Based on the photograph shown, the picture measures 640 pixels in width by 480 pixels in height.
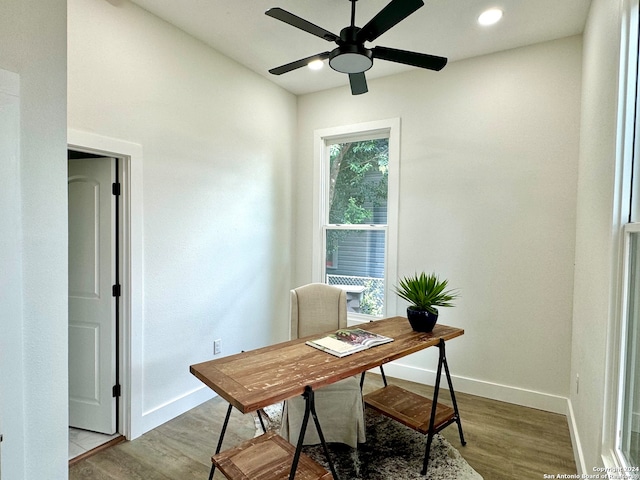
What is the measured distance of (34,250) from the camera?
1.33 meters

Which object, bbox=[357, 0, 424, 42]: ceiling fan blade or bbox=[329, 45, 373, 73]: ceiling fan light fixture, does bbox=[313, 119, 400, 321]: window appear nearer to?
bbox=[329, 45, 373, 73]: ceiling fan light fixture

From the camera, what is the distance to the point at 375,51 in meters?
2.08

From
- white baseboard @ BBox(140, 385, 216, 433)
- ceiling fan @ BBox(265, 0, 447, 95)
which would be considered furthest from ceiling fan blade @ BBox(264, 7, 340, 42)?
white baseboard @ BBox(140, 385, 216, 433)

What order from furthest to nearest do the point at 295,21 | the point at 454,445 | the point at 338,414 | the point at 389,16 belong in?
the point at 454,445 < the point at 338,414 < the point at 295,21 < the point at 389,16

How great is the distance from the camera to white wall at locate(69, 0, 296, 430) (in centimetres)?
233

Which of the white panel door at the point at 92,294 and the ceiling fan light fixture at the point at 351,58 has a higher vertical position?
the ceiling fan light fixture at the point at 351,58

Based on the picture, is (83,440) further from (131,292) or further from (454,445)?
(454,445)

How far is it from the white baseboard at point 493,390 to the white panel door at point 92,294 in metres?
2.53

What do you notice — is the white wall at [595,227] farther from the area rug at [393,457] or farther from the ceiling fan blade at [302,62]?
the ceiling fan blade at [302,62]

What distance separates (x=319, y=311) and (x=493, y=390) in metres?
1.77

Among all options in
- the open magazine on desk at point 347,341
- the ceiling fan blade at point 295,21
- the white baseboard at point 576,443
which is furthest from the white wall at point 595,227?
the ceiling fan blade at point 295,21

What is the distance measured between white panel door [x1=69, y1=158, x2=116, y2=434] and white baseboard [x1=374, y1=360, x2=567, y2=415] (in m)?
2.53

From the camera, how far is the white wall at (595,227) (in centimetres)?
159

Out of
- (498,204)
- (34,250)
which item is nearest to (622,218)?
(498,204)
